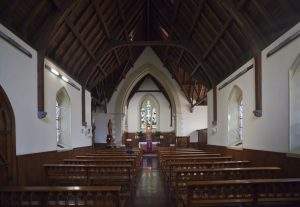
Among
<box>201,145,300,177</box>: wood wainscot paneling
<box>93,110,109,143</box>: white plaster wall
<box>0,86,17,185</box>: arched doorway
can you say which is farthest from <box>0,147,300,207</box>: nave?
<box>93,110,109,143</box>: white plaster wall

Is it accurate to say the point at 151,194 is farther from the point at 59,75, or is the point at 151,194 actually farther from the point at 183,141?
the point at 183,141

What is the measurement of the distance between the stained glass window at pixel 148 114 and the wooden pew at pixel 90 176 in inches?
760

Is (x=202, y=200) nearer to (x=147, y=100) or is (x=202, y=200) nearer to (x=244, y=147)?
(x=244, y=147)

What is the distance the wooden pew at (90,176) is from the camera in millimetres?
7588

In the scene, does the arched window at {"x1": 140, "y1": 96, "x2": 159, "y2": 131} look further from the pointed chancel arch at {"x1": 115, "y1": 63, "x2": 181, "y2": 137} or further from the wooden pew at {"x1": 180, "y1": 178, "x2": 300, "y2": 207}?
the wooden pew at {"x1": 180, "y1": 178, "x2": 300, "y2": 207}

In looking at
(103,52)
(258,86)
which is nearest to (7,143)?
(258,86)

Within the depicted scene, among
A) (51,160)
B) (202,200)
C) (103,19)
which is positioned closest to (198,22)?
(103,19)

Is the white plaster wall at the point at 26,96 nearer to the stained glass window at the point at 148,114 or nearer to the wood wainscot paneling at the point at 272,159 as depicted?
the wood wainscot paneling at the point at 272,159

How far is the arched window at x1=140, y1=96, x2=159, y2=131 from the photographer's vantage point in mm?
27531

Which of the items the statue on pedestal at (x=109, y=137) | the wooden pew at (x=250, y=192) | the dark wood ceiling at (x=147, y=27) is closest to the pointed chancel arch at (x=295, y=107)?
the dark wood ceiling at (x=147, y=27)

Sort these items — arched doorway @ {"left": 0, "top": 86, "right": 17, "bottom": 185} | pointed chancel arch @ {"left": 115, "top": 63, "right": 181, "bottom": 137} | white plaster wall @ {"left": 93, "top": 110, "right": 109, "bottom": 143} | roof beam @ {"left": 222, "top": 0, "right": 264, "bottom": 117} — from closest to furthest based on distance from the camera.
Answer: arched doorway @ {"left": 0, "top": 86, "right": 17, "bottom": 185}, roof beam @ {"left": 222, "top": 0, "right": 264, "bottom": 117}, pointed chancel arch @ {"left": 115, "top": 63, "right": 181, "bottom": 137}, white plaster wall @ {"left": 93, "top": 110, "right": 109, "bottom": 143}

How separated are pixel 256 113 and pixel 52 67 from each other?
215 inches

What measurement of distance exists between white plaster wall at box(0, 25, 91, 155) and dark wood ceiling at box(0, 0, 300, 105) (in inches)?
20.9

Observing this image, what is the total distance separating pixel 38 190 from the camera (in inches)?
181
